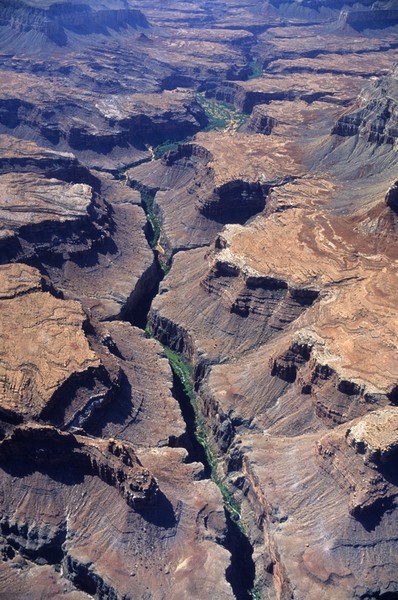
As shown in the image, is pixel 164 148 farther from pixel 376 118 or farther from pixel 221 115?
pixel 376 118

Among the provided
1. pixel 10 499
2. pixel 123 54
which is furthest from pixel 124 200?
pixel 123 54

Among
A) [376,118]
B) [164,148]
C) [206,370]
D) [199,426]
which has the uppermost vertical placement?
[376,118]

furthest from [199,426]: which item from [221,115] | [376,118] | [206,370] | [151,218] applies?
[221,115]

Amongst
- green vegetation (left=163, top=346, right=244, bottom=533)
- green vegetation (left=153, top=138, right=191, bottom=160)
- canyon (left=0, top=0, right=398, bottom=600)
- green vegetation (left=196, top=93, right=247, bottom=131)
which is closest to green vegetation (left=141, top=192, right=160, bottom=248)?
canyon (left=0, top=0, right=398, bottom=600)

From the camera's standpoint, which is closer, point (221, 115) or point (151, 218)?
point (151, 218)

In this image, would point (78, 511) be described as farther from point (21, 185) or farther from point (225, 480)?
point (21, 185)

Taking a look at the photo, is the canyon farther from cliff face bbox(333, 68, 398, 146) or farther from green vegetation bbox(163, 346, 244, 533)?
cliff face bbox(333, 68, 398, 146)
